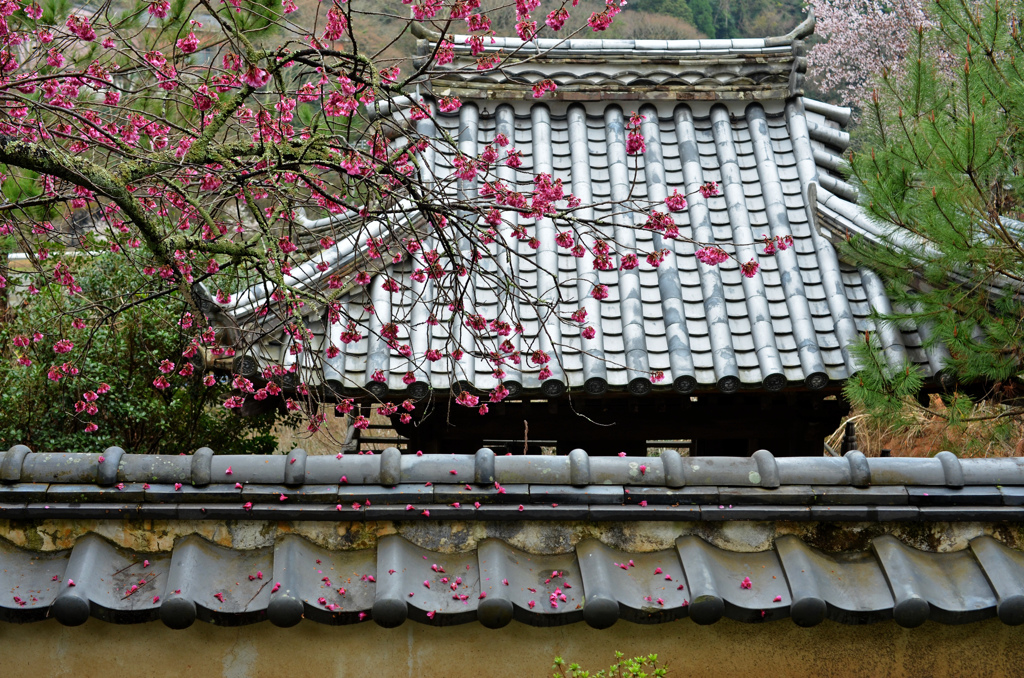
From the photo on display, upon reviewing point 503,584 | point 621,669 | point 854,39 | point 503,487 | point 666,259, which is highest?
point 854,39

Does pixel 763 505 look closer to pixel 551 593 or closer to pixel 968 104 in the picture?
pixel 551 593

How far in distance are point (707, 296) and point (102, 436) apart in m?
4.43

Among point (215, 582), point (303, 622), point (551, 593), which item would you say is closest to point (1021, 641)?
point (551, 593)

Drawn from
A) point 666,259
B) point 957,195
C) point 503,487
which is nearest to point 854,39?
point 666,259

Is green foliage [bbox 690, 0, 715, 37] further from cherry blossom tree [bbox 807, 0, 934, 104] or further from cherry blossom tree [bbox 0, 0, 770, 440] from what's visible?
cherry blossom tree [bbox 0, 0, 770, 440]

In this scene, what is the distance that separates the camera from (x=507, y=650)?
7.78 ft

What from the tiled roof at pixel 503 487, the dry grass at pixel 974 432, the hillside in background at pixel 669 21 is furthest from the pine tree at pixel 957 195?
the hillside in background at pixel 669 21

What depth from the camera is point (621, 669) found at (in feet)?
7.72

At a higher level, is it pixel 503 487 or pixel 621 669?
pixel 503 487

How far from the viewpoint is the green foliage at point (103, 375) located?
19.0 feet

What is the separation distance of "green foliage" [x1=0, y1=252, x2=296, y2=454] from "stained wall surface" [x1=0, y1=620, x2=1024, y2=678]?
3.58m

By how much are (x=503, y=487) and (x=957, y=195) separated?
114 inches

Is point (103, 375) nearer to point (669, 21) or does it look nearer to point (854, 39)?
point (854, 39)

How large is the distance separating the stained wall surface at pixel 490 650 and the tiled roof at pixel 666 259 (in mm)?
1378
